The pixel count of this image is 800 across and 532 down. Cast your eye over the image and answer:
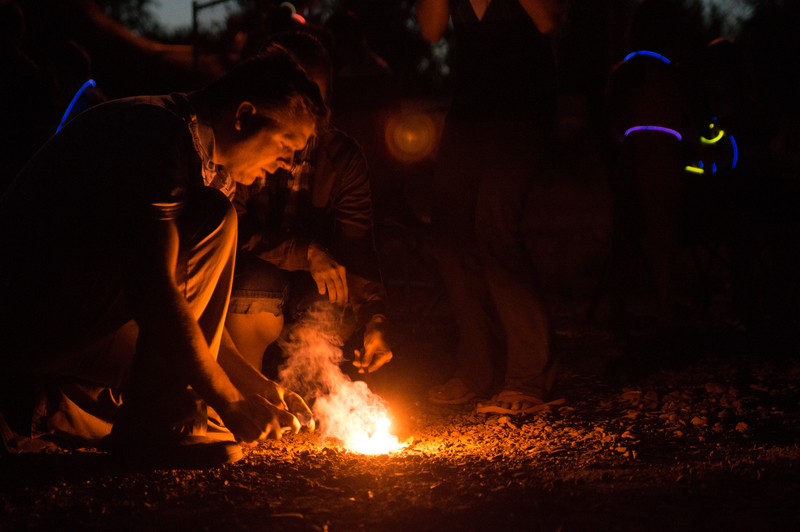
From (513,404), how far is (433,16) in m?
2.03

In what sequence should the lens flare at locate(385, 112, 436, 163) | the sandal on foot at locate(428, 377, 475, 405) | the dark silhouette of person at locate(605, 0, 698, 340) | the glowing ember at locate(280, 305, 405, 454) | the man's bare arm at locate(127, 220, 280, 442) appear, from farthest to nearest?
the lens flare at locate(385, 112, 436, 163) → the dark silhouette of person at locate(605, 0, 698, 340) → the sandal on foot at locate(428, 377, 475, 405) → the glowing ember at locate(280, 305, 405, 454) → the man's bare arm at locate(127, 220, 280, 442)

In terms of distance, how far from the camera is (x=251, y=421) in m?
2.23

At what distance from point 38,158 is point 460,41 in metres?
2.10

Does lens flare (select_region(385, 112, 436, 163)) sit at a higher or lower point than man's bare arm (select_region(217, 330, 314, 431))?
higher

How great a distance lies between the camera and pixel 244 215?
3.43m

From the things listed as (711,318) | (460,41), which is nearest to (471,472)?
(460,41)

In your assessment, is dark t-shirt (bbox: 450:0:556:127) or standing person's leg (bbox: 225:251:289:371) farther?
dark t-shirt (bbox: 450:0:556:127)

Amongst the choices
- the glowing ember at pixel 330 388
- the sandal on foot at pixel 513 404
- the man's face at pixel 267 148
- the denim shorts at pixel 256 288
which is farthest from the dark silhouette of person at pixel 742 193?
the man's face at pixel 267 148

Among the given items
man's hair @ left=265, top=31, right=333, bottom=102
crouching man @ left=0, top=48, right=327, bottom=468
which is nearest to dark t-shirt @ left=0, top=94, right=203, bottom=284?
crouching man @ left=0, top=48, right=327, bottom=468

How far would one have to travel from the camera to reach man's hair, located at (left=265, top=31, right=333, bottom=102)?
148 inches

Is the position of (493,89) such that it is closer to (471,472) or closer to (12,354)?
(471,472)

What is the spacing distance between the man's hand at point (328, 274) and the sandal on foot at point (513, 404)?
0.86 meters

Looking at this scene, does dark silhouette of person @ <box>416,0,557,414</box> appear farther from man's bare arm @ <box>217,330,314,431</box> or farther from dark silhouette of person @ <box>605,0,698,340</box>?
dark silhouette of person @ <box>605,0,698,340</box>

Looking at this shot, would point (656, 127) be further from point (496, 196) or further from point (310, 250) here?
point (310, 250)
